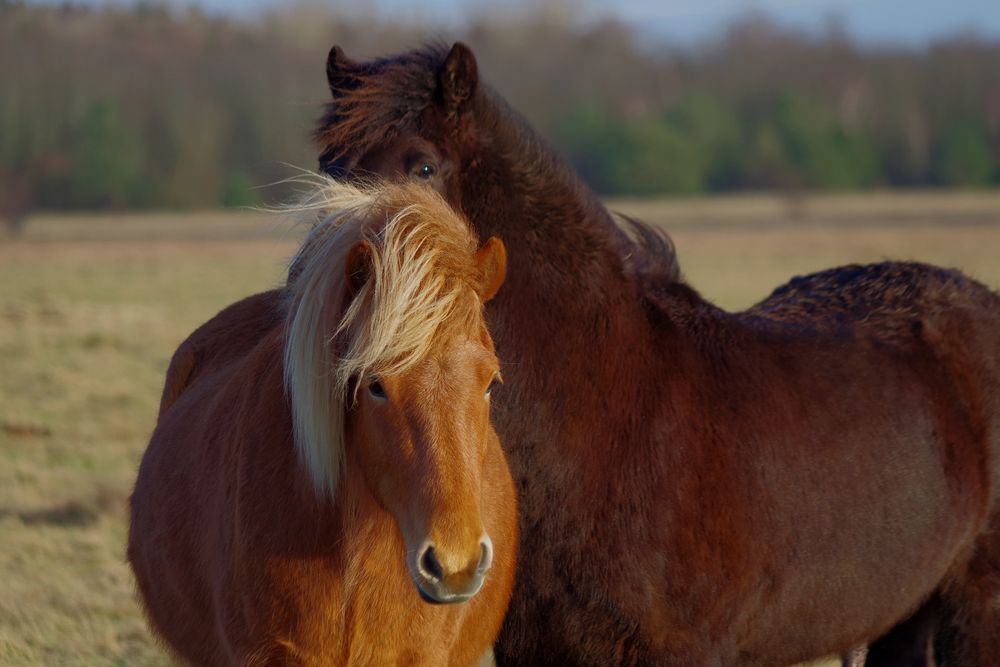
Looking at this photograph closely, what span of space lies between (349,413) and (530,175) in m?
1.18

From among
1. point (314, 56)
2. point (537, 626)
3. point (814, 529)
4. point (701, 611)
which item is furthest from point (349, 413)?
point (314, 56)

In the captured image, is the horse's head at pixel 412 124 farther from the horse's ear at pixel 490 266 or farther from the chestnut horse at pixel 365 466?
the horse's ear at pixel 490 266

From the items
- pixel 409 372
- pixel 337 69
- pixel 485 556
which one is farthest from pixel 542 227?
pixel 485 556

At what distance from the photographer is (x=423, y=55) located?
3.76 meters

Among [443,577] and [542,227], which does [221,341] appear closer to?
[542,227]

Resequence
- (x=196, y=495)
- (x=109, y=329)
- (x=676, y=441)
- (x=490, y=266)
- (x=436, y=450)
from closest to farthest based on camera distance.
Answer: (x=436, y=450), (x=490, y=266), (x=196, y=495), (x=676, y=441), (x=109, y=329)

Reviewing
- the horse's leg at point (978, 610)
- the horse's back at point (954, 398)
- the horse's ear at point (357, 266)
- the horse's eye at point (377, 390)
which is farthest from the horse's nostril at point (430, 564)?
the horse's leg at point (978, 610)

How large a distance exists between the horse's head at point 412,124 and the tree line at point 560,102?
711 inches

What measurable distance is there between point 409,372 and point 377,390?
9 centimetres

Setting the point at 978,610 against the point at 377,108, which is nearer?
the point at 377,108

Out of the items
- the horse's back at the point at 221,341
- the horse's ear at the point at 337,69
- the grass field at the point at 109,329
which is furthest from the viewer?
the grass field at the point at 109,329

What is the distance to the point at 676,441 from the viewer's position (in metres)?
3.57

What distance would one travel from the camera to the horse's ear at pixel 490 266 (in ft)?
9.70

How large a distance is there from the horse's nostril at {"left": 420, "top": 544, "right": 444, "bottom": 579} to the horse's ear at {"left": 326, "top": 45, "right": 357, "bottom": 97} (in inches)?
72.0
